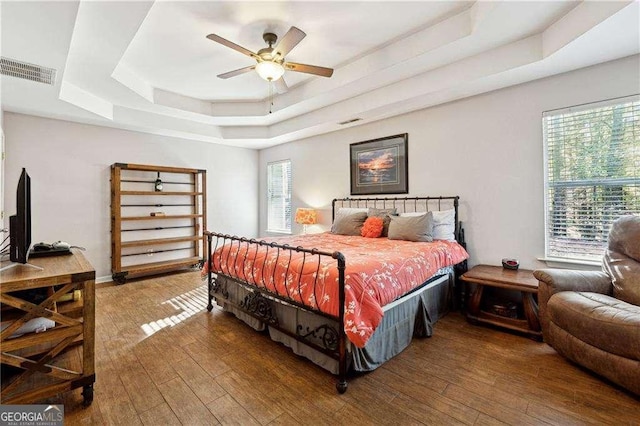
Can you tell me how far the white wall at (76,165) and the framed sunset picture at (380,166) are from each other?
3.16 meters

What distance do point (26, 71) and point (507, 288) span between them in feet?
17.1

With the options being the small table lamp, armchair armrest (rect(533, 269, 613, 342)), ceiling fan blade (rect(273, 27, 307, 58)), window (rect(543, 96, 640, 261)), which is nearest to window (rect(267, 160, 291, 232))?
the small table lamp

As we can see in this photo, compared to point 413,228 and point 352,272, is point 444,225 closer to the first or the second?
point 413,228

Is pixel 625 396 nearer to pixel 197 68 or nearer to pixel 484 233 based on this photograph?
pixel 484 233

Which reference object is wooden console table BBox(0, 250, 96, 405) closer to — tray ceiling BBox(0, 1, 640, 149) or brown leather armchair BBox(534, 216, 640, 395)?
tray ceiling BBox(0, 1, 640, 149)

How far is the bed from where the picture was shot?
1936 mm

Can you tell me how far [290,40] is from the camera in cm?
237

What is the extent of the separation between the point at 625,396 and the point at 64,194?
644cm

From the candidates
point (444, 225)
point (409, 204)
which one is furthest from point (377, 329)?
point (409, 204)

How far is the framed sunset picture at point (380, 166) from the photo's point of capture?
419 cm

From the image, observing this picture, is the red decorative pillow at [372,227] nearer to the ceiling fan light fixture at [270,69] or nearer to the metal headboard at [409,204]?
the metal headboard at [409,204]

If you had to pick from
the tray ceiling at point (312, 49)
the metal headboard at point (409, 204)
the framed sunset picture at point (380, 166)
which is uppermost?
the tray ceiling at point (312, 49)

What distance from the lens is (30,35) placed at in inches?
88.4

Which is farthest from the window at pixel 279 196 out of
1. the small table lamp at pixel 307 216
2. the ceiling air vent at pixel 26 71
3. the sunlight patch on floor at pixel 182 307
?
the ceiling air vent at pixel 26 71
